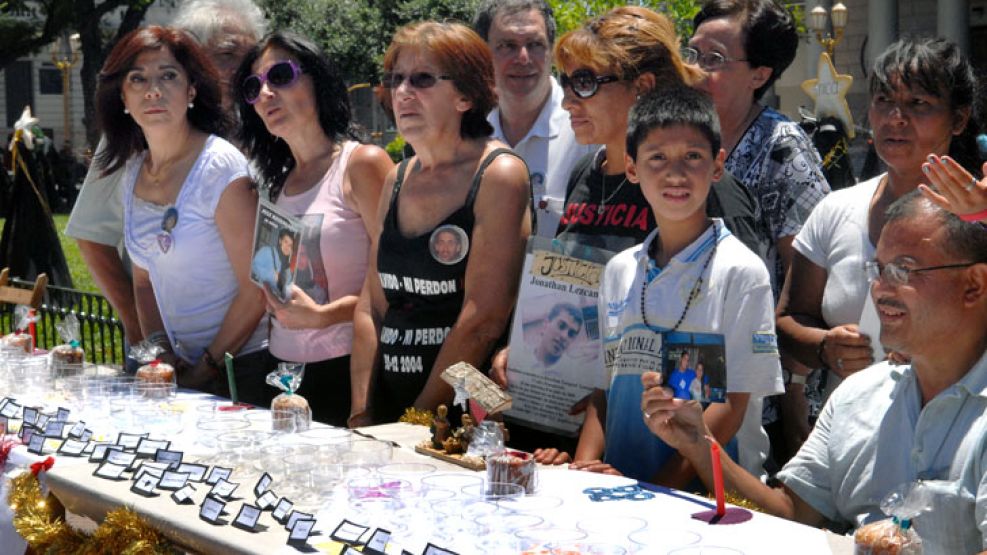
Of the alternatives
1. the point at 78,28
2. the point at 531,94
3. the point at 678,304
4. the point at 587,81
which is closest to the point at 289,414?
the point at 678,304

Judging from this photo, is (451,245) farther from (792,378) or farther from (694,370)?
(694,370)

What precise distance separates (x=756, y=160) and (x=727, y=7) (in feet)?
2.18

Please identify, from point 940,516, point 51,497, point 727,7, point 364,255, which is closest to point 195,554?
point 51,497

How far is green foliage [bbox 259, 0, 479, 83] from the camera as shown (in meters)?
35.6

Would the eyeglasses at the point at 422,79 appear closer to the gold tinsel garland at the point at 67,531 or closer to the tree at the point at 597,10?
the gold tinsel garland at the point at 67,531

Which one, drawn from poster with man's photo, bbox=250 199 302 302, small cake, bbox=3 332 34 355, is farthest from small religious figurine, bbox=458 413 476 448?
small cake, bbox=3 332 34 355

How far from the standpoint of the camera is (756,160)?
404cm

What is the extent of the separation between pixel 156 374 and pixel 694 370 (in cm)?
200

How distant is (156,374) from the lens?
3.86 m

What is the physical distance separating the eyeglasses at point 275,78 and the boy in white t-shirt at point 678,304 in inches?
64.0

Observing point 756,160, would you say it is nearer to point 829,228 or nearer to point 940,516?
point 829,228

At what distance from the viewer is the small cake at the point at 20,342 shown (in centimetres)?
448

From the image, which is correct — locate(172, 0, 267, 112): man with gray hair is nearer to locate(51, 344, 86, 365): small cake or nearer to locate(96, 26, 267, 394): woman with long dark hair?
locate(96, 26, 267, 394): woman with long dark hair

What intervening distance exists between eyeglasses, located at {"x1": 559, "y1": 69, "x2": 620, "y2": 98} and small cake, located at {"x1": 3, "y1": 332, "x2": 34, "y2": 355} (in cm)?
237
